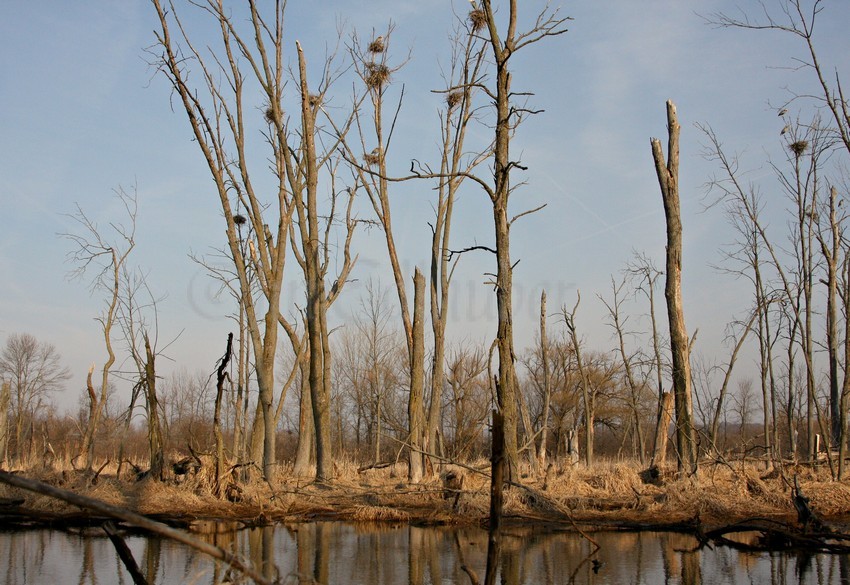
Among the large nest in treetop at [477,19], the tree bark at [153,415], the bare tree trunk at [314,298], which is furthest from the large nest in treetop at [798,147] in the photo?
the tree bark at [153,415]

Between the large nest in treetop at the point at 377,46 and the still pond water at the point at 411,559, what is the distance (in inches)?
575

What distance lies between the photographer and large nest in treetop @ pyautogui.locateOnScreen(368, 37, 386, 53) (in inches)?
853

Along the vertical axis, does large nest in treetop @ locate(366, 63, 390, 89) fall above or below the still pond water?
above

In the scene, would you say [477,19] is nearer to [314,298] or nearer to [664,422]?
[314,298]

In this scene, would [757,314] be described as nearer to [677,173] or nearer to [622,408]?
[677,173]

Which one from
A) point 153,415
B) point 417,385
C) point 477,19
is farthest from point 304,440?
point 477,19

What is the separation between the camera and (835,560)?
29.8ft

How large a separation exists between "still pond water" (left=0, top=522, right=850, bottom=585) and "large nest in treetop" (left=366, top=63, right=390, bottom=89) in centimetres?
1401

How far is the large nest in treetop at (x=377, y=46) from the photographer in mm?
21656

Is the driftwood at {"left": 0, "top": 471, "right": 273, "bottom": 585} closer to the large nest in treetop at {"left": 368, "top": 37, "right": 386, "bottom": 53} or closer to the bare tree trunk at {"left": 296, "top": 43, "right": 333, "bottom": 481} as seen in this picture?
the bare tree trunk at {"left": 296, "top": 43, "right": 333, "bottom": 481}

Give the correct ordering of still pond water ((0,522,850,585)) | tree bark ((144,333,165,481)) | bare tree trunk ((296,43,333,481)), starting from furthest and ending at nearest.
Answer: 1. bare tree trunk ((296,43,333,481))
2. tree bark ((144,333,165,481))
3. still pond water ((0,522,850,585))

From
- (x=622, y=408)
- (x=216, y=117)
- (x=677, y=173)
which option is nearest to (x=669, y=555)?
(x=677, y=173)

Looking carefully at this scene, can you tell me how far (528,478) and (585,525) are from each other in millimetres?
4071

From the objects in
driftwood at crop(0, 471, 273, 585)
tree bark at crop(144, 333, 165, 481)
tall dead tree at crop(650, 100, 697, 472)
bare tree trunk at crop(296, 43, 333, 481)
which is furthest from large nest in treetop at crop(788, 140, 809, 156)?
driftwood at crop(0, 471, 273, 585)
